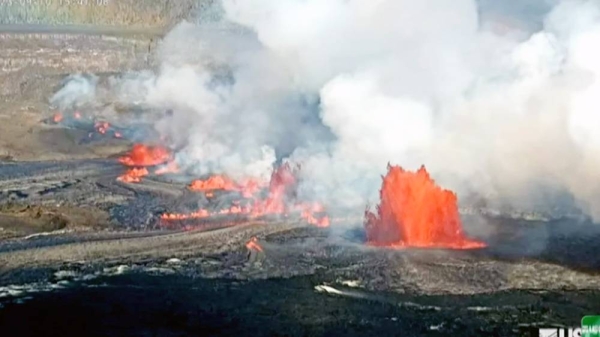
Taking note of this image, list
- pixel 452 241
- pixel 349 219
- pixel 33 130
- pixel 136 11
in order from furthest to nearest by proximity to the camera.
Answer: pixel 136 11
pixel 33 130
pixel 349 219
pixel 452 241

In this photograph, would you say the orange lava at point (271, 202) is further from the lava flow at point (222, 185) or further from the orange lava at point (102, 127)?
the orange lava at point (102, 127)

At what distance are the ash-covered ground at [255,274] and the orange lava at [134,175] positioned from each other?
3811mm

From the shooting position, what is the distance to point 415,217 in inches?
2375

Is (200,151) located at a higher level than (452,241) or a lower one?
higher

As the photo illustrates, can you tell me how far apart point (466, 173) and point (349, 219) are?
14.6 meters

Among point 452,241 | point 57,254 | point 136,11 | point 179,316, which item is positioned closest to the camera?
point 179,316

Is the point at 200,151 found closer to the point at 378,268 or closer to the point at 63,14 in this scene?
the point at 378,268

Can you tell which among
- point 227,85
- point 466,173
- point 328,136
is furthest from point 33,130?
point 466,173

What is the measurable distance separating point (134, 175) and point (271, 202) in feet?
61.2

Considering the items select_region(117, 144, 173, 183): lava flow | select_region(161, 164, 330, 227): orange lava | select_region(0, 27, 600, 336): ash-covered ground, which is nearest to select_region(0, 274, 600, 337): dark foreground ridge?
select_region(0, 27, 600, 336): ash-covered ground

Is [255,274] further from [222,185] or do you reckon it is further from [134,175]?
[134,175]

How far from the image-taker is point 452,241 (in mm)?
59031

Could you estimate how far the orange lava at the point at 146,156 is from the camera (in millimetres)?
89188

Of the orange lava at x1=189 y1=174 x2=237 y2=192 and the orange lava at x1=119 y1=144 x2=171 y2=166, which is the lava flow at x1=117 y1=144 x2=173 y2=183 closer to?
the orange lava at x1=119 y1=144 x2=171 y2=166
